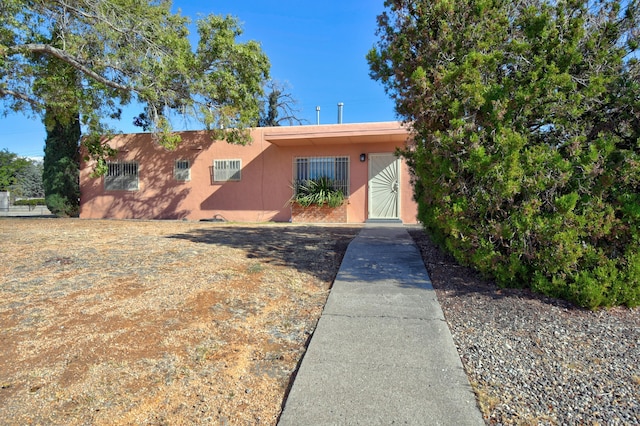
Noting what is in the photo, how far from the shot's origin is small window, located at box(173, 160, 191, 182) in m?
13.8

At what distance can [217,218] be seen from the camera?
524 inches

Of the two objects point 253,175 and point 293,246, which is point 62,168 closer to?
point 253,175

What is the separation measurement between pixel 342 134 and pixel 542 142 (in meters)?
8.03

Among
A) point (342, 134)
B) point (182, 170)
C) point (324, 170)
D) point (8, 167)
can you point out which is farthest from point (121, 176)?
point (8, 167)

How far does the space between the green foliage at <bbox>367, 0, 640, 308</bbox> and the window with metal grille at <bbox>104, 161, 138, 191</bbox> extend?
13135 millimetres

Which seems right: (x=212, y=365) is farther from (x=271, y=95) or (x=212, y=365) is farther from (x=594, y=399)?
(x=271, y=95)

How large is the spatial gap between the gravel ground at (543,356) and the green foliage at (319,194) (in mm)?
8021

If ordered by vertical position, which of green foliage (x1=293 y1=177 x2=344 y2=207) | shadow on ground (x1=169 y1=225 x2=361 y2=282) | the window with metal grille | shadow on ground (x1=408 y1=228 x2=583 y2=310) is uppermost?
the window with metal grille

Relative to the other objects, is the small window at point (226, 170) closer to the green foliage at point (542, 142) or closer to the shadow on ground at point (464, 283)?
the shadow on ground at point (464, 283)

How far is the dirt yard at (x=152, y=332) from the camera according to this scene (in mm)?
2176

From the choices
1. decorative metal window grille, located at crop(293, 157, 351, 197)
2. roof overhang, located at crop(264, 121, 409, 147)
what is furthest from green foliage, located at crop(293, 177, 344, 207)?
roof overhang, located at crop(264, 121, 409, 147)

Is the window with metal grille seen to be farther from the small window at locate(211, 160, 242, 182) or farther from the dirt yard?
the dirt yard

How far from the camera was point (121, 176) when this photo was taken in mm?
14484

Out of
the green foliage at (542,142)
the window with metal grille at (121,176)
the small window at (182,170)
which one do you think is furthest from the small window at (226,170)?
the green foliage at (542,142)
